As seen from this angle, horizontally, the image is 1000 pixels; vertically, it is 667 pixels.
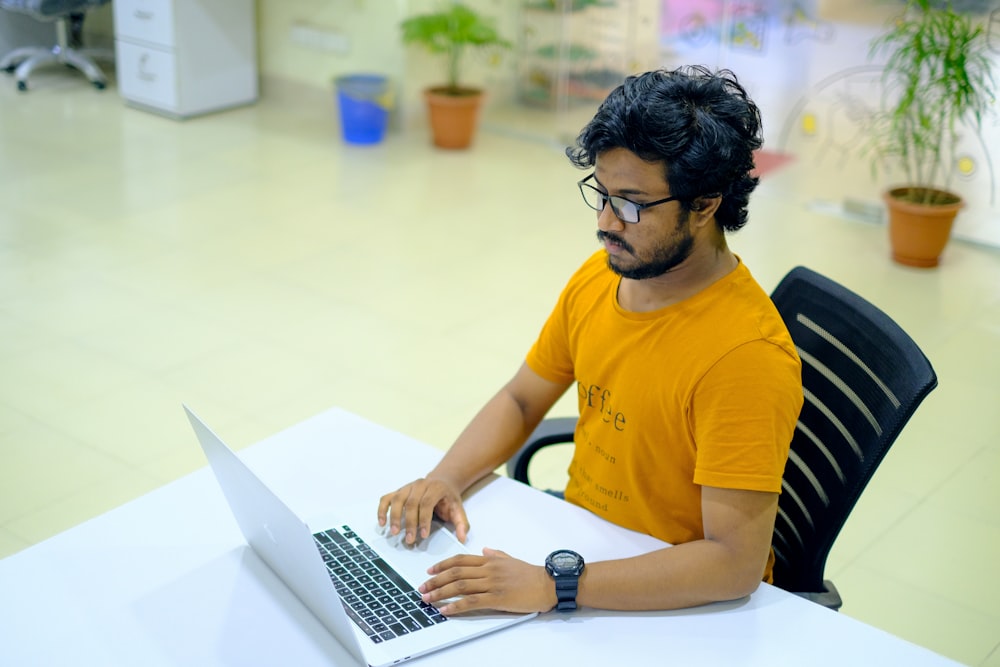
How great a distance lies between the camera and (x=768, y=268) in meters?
4.64

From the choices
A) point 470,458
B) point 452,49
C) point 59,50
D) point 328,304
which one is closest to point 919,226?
point 328,304

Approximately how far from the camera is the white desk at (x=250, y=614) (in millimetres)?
1474

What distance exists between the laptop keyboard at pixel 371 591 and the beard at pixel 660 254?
1.85ft

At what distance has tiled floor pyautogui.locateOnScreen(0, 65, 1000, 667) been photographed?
3.09m

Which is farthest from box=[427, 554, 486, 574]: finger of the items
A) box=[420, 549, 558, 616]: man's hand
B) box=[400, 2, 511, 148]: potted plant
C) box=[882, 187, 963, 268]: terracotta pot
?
box=[400, 2, 511, 148]: potted plant

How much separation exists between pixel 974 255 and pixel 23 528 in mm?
3918

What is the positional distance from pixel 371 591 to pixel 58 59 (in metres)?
6.32

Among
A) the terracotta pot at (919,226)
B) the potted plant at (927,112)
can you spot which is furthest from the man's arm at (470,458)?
the terracotta pot at (919,226)

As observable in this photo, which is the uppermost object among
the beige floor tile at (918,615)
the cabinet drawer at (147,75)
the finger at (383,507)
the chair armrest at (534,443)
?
the cabinet drawer at (147,75)

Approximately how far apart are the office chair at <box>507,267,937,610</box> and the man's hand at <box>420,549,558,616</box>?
0.47 m

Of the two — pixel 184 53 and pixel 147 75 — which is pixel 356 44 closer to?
pixel 184 53

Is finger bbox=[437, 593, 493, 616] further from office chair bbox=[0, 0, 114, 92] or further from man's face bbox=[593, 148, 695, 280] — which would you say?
office chair bbox=[0, 0, 114, 92]

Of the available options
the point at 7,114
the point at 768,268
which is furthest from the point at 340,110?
the point at 768,268

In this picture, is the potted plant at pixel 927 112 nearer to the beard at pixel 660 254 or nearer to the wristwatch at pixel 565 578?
the beard at pixel 660 254
